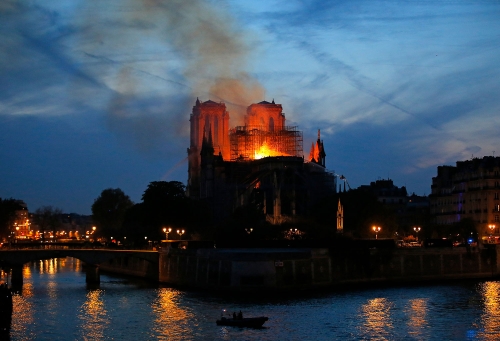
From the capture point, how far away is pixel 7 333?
55.4 meters

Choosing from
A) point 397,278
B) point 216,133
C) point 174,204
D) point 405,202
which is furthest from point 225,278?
point 216,133

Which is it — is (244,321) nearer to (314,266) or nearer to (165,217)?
(314,266)

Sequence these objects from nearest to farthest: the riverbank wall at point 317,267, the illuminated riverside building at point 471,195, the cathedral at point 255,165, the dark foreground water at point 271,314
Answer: the dark foreground water at point 271,314 → the riverbank wall at point 317,267 → the illuminated riverside building at point 471,195 → the cathedral at point 255,165

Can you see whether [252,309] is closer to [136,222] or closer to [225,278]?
[225,278]

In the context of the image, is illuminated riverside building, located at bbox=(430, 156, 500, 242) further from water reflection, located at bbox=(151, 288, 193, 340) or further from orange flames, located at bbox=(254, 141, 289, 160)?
water reflection, located at bbox=(151, 288, 193, 340)

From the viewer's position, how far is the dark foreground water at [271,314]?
54562 mm

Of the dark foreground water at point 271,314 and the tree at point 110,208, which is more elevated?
the tree at point 110,208

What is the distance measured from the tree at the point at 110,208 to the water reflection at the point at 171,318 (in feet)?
334

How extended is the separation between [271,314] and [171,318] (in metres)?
6.60

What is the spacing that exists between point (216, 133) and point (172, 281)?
90401mm

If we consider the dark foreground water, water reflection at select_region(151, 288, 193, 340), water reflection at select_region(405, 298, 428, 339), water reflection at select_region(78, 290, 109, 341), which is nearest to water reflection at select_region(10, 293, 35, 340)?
the dark foreground water

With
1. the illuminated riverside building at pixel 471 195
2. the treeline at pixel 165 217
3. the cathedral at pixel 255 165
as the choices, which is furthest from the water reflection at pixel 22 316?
the cathedral at pixel 255 165

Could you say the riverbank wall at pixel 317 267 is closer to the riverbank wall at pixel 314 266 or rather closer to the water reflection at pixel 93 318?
the riverbank wall at pixel 314 266

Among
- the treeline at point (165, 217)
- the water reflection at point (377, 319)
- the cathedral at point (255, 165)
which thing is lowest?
the water reflection at point (377, 319)
